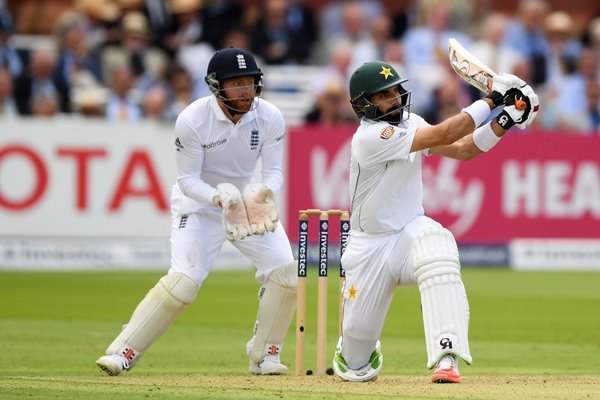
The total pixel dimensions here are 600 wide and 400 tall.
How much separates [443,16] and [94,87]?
4508 millimetres

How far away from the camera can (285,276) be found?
27.6 ft

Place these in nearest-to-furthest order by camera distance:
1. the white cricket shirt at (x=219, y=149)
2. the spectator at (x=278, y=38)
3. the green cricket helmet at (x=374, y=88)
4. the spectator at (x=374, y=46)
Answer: the green cricket helmet at (x=374, y=88)
the white cricket shirt at (x=219, y=149)
the spectator at (x=374, y=46)
the spectator at (x=278, y=38)

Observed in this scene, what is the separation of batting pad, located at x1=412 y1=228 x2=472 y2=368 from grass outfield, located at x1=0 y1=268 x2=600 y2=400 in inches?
8.2

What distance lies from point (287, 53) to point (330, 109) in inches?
77.8

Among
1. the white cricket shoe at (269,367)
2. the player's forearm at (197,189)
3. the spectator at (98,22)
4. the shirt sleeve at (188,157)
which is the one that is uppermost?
the spectator at (98,22)

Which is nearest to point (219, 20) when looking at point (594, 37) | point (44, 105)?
point (44, 105)

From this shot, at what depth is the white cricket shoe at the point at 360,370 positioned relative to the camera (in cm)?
775

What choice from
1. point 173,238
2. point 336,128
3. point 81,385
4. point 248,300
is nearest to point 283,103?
point 336,128

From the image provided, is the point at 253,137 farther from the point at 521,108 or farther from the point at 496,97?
the point at 521,108

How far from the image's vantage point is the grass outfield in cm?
707

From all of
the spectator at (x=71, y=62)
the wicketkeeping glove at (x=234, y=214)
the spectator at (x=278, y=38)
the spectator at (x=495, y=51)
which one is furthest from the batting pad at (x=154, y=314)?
the spectator at (x=495, y=51)

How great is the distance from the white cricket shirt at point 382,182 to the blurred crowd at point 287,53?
8.39 metres

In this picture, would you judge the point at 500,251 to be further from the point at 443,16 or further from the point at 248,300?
the point at 248,300

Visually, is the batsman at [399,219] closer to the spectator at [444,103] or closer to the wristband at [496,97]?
the wristband at [496,97]
